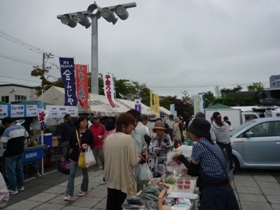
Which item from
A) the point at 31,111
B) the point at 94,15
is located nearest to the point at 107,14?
the point at 94,15

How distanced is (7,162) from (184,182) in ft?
Result: 13.7

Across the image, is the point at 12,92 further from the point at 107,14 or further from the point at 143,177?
the point at 143,177

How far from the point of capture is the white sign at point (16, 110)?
653 centimetres

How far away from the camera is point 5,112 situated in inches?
244

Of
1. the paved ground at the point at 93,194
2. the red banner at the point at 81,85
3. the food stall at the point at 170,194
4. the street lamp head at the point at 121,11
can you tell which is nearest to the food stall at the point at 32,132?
the paved ground at the point at 93,194

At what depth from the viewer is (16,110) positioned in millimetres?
6645

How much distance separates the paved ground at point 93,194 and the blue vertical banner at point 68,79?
13.0 feet

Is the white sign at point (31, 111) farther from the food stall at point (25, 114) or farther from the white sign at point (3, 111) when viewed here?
the white sign at point (3, 111)

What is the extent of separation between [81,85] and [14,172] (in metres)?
6.20

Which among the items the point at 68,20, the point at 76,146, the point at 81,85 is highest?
the point at 68,20

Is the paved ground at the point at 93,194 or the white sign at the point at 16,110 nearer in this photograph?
the paved ground at the point at 93,194

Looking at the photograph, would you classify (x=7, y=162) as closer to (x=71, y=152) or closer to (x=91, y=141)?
(x=71, y=152)

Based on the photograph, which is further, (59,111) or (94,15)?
(94,15)

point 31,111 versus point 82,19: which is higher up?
point 82,19
